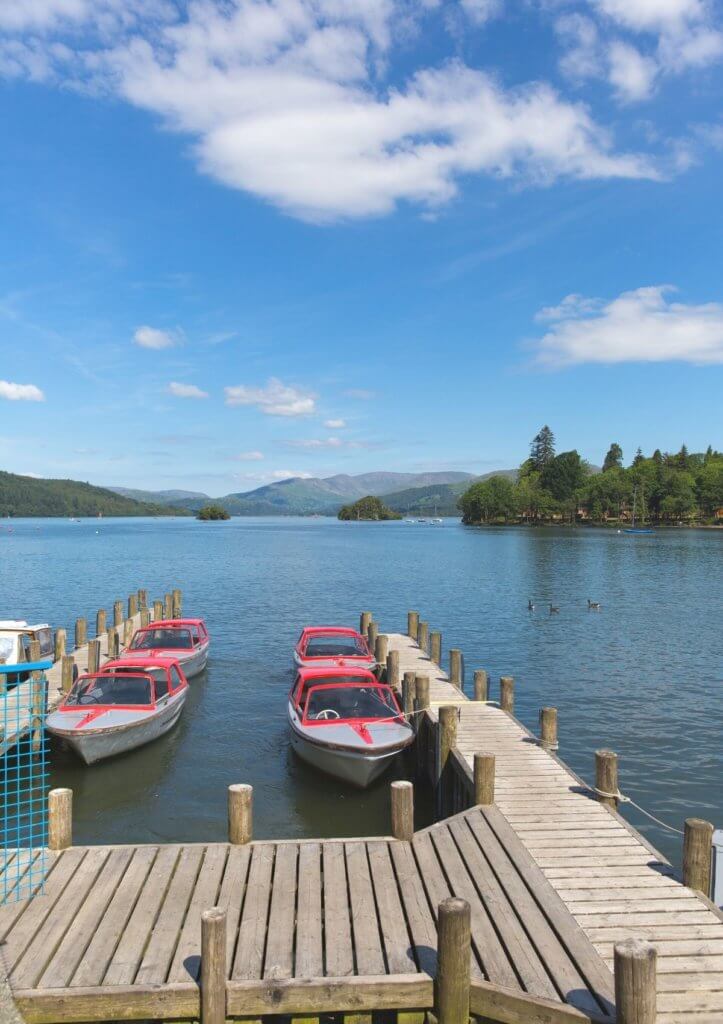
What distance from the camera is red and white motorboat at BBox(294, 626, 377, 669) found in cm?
2167

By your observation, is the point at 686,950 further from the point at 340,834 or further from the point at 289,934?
the point at 340,834

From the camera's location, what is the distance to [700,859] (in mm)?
8844

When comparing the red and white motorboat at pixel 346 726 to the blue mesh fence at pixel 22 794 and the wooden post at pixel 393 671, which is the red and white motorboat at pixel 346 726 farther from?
the blue mesh fence at pixel 22 794

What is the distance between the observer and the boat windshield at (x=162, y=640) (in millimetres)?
25188

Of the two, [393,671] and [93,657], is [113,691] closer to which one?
[93,657]

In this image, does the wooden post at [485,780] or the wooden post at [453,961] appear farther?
the wooden post at [485,780]

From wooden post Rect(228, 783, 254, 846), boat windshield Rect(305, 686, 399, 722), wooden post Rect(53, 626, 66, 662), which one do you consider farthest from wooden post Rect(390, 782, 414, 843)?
wooden post Rect(53, 626, 66, 662)

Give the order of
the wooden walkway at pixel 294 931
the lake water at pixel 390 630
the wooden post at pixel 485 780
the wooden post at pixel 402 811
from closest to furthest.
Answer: the wooden walkway at pixel 294 931
the wooden post at pixel 402 811
the wooden post at pixel 485 780
the lake water at pixel 390 630

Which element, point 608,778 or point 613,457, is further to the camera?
point 613,457

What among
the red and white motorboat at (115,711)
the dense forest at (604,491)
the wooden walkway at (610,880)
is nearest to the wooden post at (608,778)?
the wooden walkway at (610,880)

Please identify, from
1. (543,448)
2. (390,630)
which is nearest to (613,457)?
(543,448)

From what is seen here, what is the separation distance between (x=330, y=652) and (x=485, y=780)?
473 inches

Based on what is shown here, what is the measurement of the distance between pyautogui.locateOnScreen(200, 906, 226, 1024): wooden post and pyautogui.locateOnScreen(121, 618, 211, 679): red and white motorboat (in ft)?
57.4

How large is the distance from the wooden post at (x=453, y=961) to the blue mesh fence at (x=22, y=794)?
5.10 m
